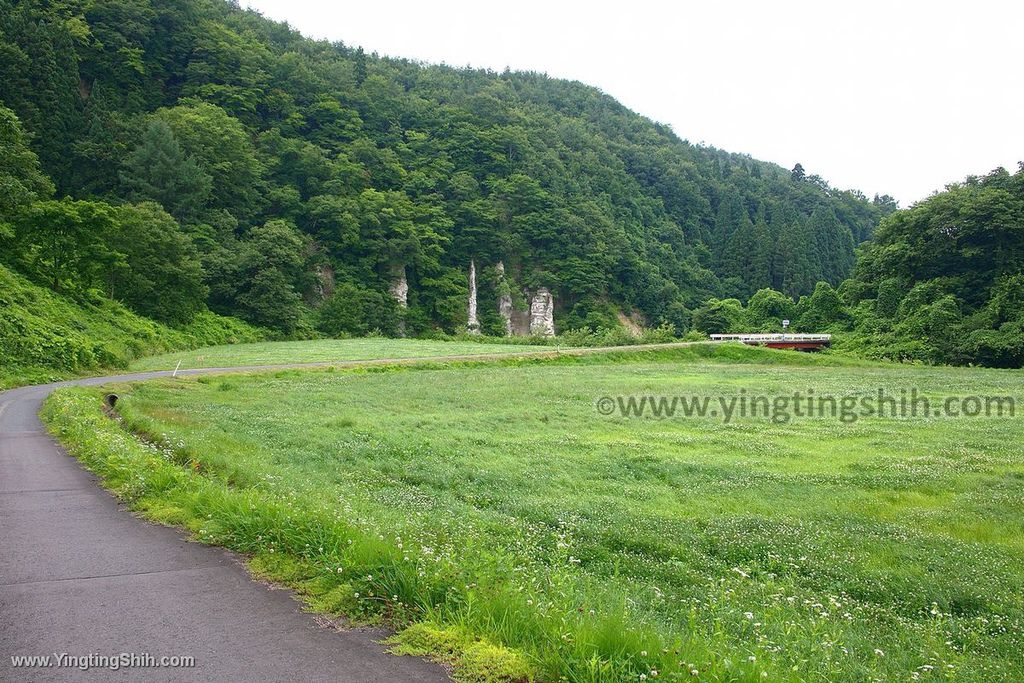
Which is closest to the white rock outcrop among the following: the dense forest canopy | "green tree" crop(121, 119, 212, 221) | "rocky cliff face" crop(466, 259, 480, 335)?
the dense forest canopy

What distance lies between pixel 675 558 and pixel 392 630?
5114mm

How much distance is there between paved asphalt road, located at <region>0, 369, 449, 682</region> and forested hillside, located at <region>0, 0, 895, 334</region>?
36338 mm

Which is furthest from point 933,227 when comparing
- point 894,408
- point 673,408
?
point 673,408

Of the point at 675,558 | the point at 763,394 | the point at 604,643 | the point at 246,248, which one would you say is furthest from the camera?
the point at 246,248

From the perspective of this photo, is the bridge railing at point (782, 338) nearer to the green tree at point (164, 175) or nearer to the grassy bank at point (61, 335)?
the grassy bank at point (61, 335)

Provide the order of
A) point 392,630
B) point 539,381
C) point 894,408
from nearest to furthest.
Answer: point 392,630, point 894,408, point 539,381

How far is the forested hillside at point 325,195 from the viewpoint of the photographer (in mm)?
55219

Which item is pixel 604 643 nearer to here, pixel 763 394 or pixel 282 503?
pixel 282 503

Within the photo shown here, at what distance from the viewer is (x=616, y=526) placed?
10258 millimetres

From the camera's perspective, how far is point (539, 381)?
116 ft

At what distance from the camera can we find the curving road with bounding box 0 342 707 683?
461 centimetres

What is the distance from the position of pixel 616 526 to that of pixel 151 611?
6.92 meters

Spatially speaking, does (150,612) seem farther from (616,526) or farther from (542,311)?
(542,311)

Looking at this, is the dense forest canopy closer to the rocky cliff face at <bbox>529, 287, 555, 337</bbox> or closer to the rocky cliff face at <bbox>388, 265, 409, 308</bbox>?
the rocky cliff face at <bbox>388, 265, 409, 308</bbox>
